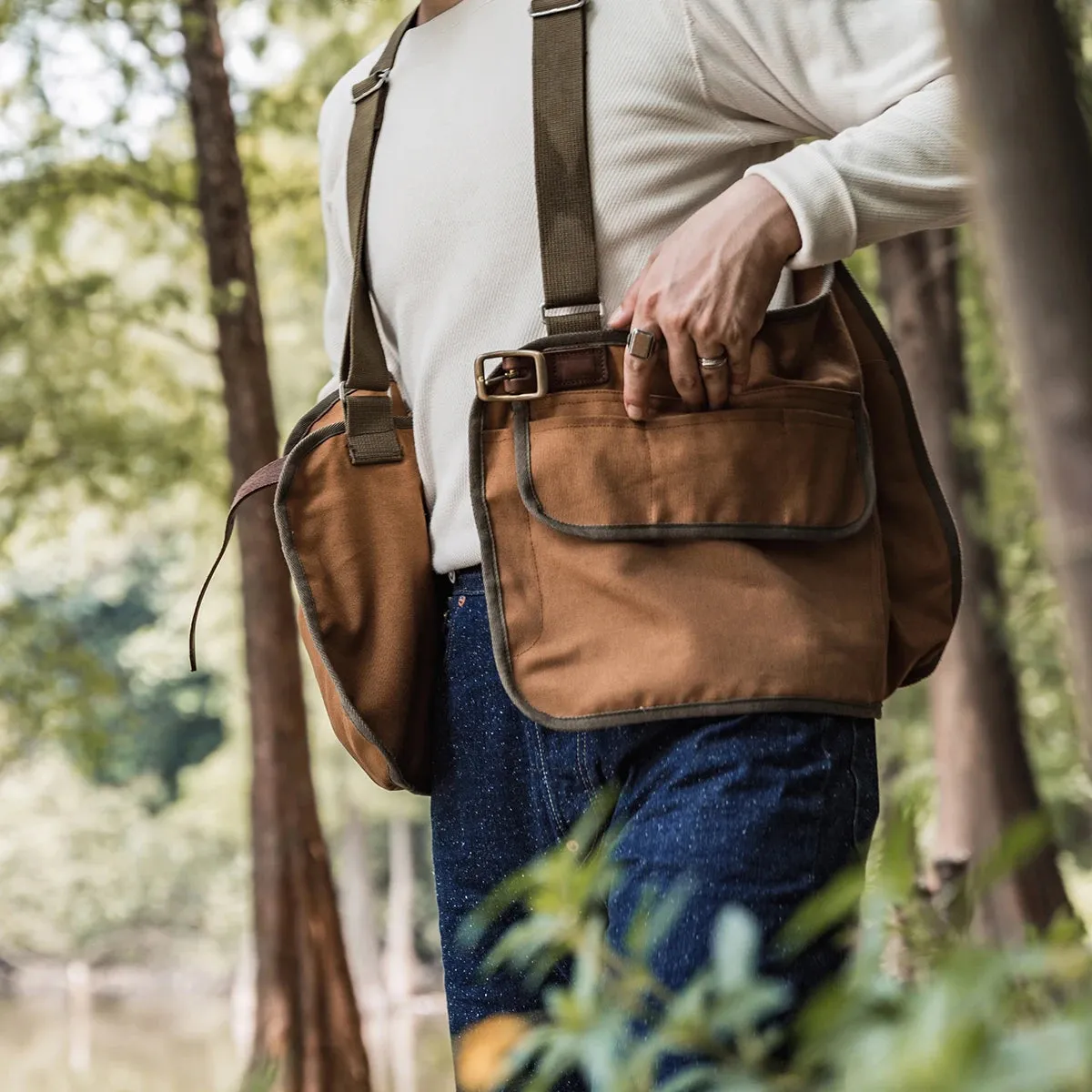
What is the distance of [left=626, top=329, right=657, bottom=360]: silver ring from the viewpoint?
123 centimetres

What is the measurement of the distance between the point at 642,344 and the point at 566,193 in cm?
18

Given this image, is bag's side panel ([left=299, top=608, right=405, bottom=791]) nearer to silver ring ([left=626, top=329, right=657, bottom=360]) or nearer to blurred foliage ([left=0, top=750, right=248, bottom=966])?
silver ring ([left=626, top=329, right=657, bottom=360])

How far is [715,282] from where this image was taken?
119 cm

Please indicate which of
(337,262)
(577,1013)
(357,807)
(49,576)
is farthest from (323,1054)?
(49,576)

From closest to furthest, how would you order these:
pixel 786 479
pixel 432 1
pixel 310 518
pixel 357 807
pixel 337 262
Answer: pixel 786 479 < pixel 310 518 < pixel 432 1 < pixel 337 262 < pixel 357 807

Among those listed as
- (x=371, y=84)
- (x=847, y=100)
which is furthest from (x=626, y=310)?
(x=371, y=84)

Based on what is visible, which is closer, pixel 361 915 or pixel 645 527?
pixel 645 527

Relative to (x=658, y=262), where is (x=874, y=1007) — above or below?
below

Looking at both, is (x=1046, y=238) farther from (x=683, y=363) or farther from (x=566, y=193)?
(x=566, y=193)

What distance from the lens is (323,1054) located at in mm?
4855

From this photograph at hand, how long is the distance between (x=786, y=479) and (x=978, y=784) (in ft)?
17.4

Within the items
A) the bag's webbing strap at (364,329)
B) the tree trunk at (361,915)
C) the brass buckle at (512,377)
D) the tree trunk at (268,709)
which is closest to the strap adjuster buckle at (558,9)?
the bag's webbing strap at (364,329)

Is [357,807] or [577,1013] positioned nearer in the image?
[577,1013]

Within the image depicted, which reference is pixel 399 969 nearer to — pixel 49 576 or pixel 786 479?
pixel 49 576
